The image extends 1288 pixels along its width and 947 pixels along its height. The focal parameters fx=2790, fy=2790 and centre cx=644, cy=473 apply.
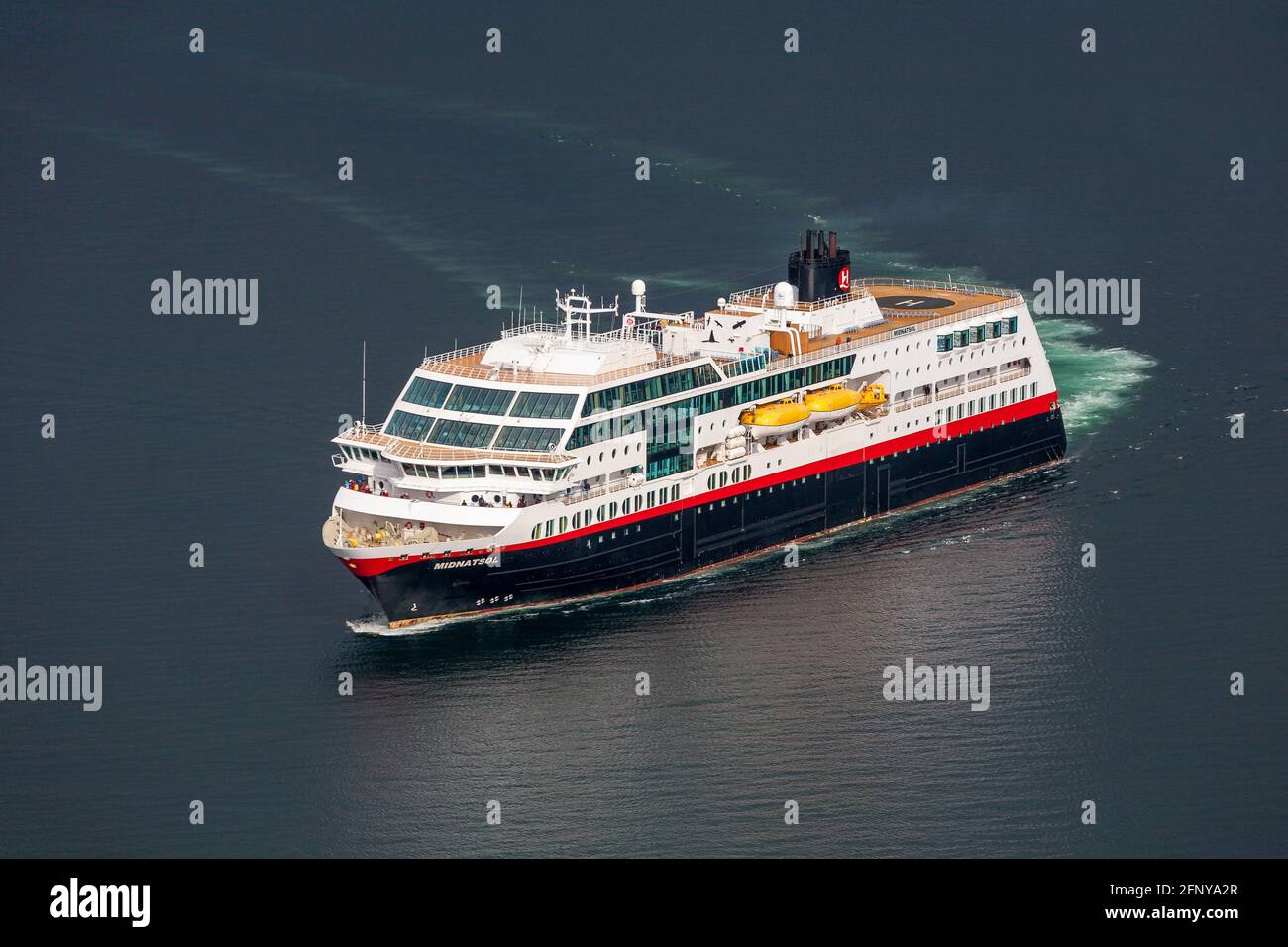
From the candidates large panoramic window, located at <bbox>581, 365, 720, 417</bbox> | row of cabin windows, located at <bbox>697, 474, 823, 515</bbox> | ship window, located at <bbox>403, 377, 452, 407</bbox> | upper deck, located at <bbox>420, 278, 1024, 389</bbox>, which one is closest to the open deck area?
ship window, located at <bbox>403, 377, 452, 407</bbox>

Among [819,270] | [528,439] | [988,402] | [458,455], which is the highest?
[819,270]

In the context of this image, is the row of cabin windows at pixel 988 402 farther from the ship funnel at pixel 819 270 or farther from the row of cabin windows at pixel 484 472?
the row of cabin windows at pixel 484 472

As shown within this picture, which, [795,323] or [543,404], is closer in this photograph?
[543,404]

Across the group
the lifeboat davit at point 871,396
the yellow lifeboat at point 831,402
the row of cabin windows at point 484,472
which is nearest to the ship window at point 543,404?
the row of cabin windows at point 484,472

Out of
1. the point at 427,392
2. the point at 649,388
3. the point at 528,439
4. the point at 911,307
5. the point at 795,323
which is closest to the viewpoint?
the point at 528,439

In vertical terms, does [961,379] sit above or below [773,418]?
above

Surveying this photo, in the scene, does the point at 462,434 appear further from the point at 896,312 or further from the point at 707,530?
the point at 896,312

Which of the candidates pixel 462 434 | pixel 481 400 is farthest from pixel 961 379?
pixel 462 434
